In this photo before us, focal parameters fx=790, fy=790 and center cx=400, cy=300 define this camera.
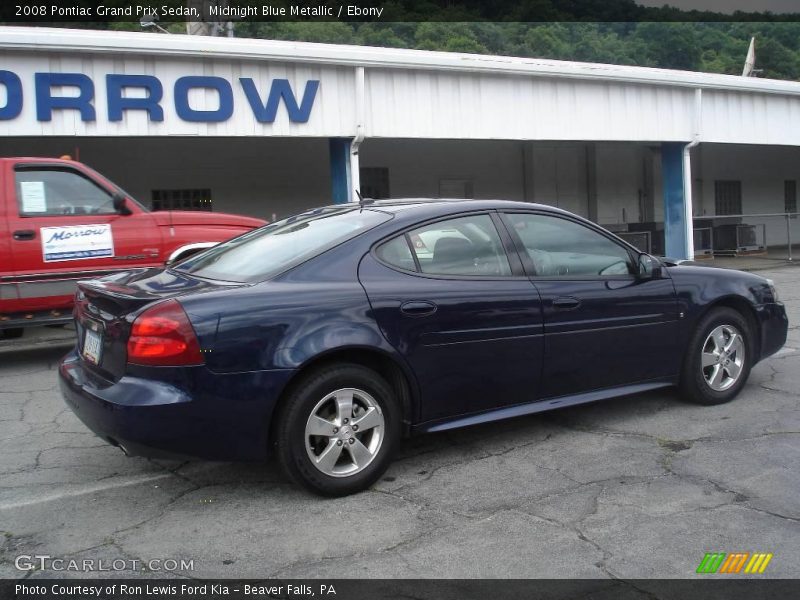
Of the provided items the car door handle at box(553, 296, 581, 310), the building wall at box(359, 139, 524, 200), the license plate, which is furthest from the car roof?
the building wall at box(359, 139, 524, 200)

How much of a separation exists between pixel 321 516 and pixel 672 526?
5.45ft

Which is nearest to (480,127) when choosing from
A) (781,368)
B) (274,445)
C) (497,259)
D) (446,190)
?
(446,190)

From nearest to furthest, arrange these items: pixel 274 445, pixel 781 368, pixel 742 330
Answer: pixel 274 445 < pixel 742 330 < pixel 781 368

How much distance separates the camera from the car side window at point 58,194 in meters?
7.57

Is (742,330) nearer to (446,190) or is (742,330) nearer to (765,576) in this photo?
(765,576)

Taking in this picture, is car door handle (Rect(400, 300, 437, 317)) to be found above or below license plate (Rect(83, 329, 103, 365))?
above

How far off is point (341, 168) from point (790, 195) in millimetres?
19003

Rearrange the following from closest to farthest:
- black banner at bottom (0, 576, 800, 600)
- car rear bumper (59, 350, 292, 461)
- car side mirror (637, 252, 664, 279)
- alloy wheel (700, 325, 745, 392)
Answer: black banner at bottom (0, 576, 800, 600)
car rear bumper (59, 350, 292, 461)
car side mirror (637, 252, 664, 279)
alloy wheel (700, 325, 745, 392)

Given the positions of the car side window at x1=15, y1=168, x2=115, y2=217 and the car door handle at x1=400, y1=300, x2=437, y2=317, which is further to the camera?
the car side window at x1=15, y1=168, x2=115, y2=217

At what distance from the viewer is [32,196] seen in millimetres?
7578

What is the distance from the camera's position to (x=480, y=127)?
1414 cm

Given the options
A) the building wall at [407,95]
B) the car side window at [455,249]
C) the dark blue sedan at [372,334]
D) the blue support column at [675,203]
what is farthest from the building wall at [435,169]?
the car side window at [455,249]

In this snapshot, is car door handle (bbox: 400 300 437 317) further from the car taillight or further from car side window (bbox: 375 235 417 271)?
the car taillight

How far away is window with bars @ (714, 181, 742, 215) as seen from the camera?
79.4 ft
